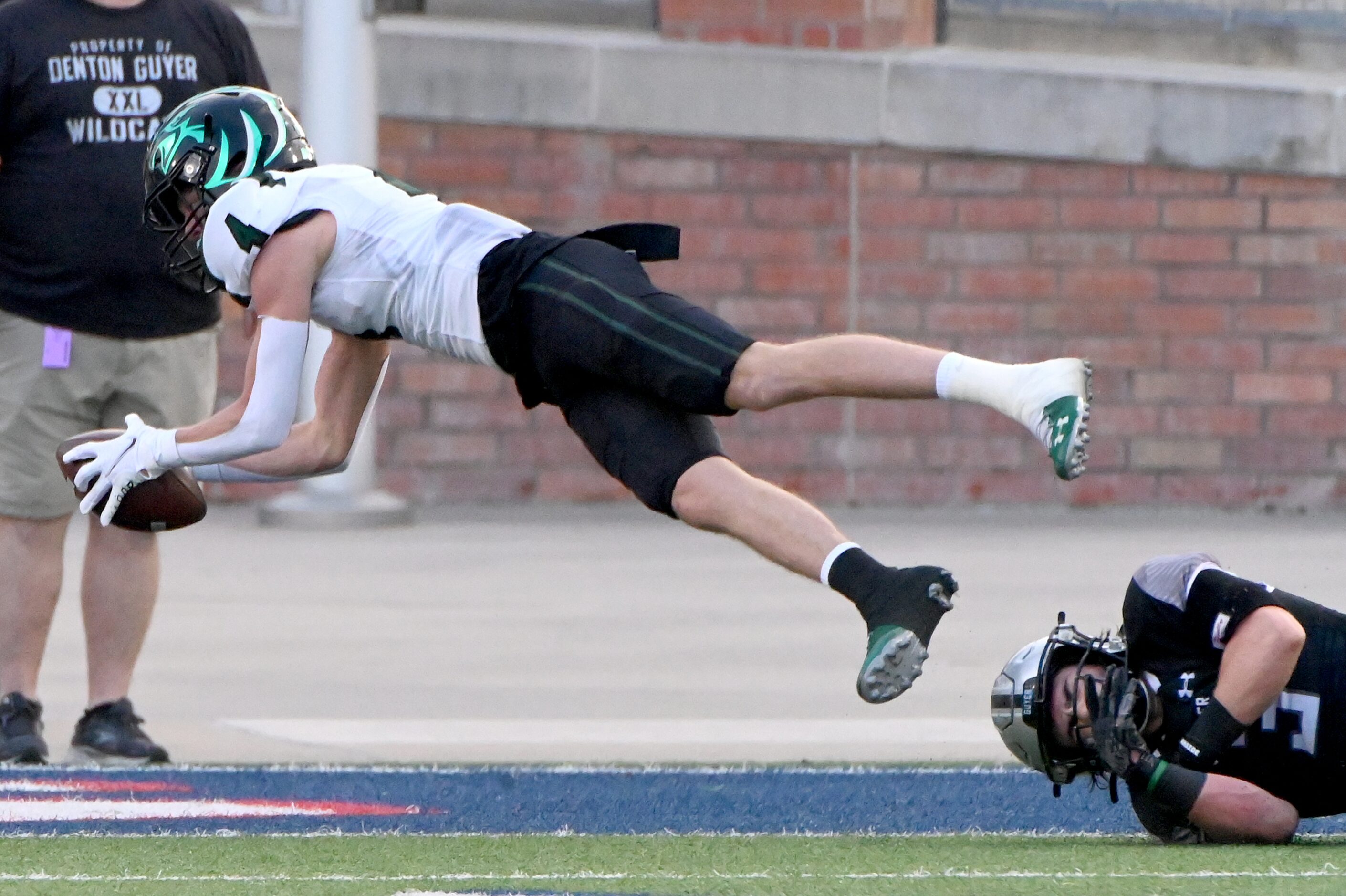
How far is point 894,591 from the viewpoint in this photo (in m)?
5.32

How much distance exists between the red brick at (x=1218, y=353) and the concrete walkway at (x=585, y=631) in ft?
2.73

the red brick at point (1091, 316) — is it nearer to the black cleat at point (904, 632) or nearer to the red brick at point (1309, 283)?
the red brick at point (1309, 283)

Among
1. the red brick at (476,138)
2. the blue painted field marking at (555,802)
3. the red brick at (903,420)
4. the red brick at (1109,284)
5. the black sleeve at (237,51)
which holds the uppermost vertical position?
the black sleeve at (237,51)

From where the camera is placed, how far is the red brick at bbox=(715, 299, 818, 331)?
41.9 ft

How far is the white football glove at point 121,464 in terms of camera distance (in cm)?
597

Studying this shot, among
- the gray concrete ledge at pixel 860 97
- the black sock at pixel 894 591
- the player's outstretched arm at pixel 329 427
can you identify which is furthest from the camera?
the gray concrete ledge at pixel 860 97

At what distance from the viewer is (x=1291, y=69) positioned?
1309 cm

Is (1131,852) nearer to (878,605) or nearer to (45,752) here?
(878,605)

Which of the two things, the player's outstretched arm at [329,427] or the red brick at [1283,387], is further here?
the red brick at [1283,387]

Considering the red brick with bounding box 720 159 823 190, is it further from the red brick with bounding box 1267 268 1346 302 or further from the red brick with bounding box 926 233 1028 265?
the red brick with bounding box 1267 268 1346 302

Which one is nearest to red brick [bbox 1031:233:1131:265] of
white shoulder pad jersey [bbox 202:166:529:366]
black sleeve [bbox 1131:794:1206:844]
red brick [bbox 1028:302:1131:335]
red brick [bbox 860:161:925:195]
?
red brick [bbox 1028:302:1131:335]

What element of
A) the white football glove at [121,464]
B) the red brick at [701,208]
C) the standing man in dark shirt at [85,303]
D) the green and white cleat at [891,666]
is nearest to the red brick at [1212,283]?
the red brick at [701,208]

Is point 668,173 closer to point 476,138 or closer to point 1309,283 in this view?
point 476,138

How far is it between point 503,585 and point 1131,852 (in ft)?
17.4
